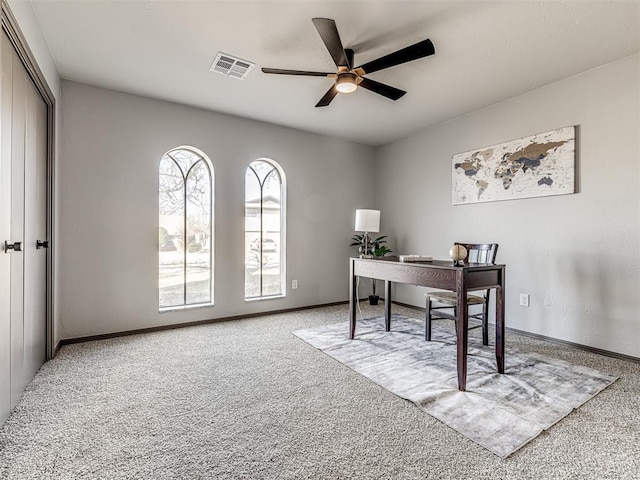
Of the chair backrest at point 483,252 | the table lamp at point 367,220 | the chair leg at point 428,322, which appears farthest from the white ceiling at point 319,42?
the chair leg at point 428,322

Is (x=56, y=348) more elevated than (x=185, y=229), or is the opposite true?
(x=185, y=229)

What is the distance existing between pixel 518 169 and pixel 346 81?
2135mm

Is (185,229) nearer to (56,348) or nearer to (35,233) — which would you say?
(35,233)

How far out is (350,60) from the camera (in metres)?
2.33

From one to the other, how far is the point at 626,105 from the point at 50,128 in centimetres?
470

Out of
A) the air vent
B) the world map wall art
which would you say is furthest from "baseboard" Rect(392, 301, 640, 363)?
the air vent

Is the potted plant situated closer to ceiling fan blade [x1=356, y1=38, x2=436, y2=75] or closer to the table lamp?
the table lamp

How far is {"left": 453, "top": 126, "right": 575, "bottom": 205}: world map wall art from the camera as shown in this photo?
3.00 metres

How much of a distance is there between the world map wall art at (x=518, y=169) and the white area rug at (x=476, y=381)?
1.59m

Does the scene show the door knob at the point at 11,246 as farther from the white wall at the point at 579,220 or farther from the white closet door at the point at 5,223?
the white wall at the point at 579,220

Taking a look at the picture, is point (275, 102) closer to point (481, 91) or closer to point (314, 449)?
point (481, 91)

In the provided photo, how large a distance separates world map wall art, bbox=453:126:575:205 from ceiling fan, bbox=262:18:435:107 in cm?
160

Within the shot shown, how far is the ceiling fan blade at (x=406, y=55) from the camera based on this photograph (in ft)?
6.65

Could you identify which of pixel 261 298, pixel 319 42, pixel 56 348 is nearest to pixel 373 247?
pixel 261 298
